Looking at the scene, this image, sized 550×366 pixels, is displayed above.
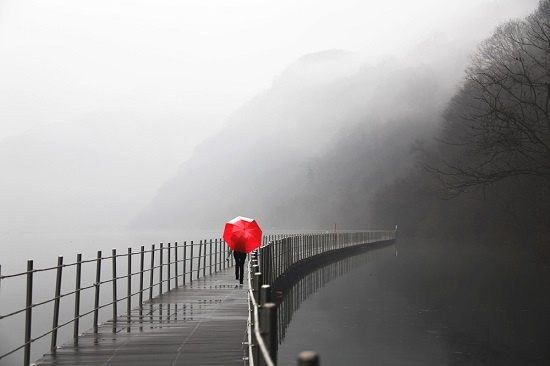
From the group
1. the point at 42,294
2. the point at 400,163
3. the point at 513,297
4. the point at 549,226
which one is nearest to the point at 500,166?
the point at 549,226

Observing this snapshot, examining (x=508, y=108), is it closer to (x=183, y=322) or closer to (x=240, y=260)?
(x=240, y=260)

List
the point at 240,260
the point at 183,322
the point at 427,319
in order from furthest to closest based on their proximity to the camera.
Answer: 1. the point at 427,319
2. the point at 240,260
3. the point at 183,322

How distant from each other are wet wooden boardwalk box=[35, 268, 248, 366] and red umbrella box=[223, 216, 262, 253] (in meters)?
1.91

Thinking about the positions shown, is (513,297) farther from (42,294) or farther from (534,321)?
(42,294)

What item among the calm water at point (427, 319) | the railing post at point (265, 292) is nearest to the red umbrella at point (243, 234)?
the calm water at point (427, 319)

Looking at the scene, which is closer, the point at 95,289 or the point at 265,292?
the point at 265,292

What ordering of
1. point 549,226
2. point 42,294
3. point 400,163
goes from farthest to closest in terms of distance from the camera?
point 400,163
point 42,294
point 549,226

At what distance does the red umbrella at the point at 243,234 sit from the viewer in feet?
63.0

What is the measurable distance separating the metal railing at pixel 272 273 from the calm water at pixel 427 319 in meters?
1.71

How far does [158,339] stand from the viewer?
11.6 metres

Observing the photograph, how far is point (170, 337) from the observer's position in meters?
11.8

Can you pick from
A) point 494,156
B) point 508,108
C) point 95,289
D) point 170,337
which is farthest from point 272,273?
point 494,156

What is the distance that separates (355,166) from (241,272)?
377 feet

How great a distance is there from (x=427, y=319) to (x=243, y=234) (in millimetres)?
6476
